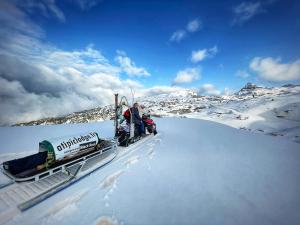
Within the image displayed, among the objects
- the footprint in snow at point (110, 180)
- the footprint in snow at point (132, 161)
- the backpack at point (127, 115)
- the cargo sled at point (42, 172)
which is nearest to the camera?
the cargo sled at point (42, 172)

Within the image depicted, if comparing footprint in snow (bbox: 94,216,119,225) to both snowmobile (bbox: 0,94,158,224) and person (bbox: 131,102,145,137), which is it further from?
person (bbox: 131,102,145,137)

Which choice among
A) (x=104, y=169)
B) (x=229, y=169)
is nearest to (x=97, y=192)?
(x=104, y=169)

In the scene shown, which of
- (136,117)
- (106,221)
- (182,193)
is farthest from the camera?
(136,117)

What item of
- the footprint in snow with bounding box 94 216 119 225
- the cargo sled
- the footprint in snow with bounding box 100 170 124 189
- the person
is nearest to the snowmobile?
the cargo sled

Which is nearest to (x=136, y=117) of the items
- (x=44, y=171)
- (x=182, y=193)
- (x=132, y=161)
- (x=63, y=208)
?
(x=132, y=161)

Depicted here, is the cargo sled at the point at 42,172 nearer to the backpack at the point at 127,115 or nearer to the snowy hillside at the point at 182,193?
the snowy hillside at the point at 182,193

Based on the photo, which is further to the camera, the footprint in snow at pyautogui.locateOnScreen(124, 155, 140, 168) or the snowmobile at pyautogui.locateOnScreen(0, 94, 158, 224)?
the footprint in snow at pyautogui.locateOnScreen(124, 155, 140, 168)

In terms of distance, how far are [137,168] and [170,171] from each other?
5.51 feet

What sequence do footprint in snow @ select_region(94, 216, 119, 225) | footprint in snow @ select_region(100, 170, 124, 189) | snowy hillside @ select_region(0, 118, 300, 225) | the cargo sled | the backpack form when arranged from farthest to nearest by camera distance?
the backpack
footprint in snow @ select_region(100, 170, 124, 189)
the cargo sled
snowy hillside @ select_region(0, 118, 300, 225)
footprint in snow @ select_region(94, 216, 119, 225)

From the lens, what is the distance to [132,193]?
581 cm

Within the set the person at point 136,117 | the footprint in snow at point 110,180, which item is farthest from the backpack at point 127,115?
the footprint in snow at point 110,180

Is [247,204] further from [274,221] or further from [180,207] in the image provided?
[180,207]

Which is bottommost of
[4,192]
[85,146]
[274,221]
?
[274,221]

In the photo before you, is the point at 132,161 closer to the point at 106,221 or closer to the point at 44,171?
the point at 44,171
